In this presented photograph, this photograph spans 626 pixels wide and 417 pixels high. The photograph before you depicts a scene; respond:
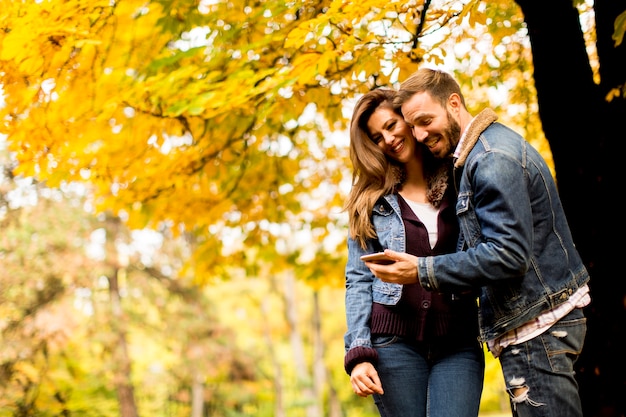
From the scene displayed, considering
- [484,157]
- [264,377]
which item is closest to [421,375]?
[484,157]

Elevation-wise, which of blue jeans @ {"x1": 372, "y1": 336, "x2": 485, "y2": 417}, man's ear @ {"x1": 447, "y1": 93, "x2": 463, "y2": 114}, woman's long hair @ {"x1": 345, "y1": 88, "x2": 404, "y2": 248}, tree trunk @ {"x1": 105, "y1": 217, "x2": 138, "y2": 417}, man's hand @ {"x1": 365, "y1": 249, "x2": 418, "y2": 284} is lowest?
tree trunk @ {"x1": 105, "y1": 217, "x2": 138, "y2": 417}

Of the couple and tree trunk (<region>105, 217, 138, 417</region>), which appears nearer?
the couple

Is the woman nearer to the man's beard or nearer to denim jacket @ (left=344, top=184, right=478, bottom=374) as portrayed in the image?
denim jacket @ (left=344, top=184, right=478, bottom=374)

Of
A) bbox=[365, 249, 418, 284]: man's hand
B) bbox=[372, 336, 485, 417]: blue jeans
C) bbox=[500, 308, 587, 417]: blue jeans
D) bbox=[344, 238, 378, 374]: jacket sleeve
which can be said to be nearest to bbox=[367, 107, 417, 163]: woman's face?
bbox=[344, 238, 378, 374]: jacket sleeve

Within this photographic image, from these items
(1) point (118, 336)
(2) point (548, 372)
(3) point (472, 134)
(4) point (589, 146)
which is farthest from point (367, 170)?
(1) point (118, 336)

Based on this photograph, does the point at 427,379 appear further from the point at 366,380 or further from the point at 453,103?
the point at 453,103

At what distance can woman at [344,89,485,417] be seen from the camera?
7.76ft

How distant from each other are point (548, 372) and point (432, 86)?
102 centimetres

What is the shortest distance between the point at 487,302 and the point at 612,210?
4.73ft

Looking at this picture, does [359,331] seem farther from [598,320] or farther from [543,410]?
[598,320]

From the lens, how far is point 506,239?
76.7 inches

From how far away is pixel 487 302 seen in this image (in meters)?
2.17

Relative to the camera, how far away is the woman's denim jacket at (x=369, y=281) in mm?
2447

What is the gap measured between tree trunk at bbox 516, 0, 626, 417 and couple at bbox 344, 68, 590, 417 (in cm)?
108
